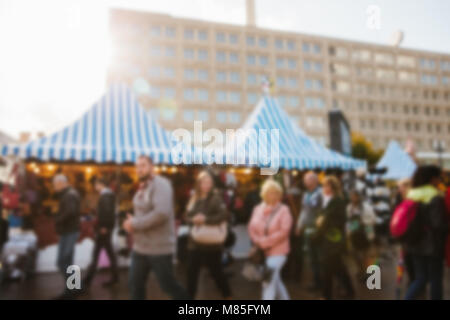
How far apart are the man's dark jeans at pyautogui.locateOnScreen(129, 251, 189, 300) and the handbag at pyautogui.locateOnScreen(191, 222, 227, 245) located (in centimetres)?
58

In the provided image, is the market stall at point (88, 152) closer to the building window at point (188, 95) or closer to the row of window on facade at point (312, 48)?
the building window at point (188, 95)

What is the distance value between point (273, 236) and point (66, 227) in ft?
9.77

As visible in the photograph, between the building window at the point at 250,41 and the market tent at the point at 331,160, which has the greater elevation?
the building window at the point at 250,41

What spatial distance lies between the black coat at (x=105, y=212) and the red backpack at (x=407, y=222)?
419 cm

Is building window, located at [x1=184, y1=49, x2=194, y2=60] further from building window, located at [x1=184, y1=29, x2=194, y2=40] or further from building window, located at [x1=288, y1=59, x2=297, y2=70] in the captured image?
building window, located at [x1=288, y1=59, x2=297, y2=70]

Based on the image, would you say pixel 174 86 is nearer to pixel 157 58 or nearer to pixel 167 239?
pixel 157 58

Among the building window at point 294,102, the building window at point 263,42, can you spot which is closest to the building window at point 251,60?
the building window at point 263,42

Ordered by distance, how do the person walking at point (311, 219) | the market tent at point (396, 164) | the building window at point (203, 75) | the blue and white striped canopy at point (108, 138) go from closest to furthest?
the person walking at point (311, 219)
the blue and white striped canopy at point (108, 138)
the market tent at point (396, 164)
the building window at point (203, 75)

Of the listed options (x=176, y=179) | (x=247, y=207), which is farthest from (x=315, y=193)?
(x=176, y=179)

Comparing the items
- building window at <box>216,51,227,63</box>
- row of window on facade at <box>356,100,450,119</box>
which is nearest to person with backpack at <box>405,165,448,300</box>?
building window at <box>216,51,227,63</box>

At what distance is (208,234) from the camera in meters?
4.03

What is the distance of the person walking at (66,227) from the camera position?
4.79 metres
